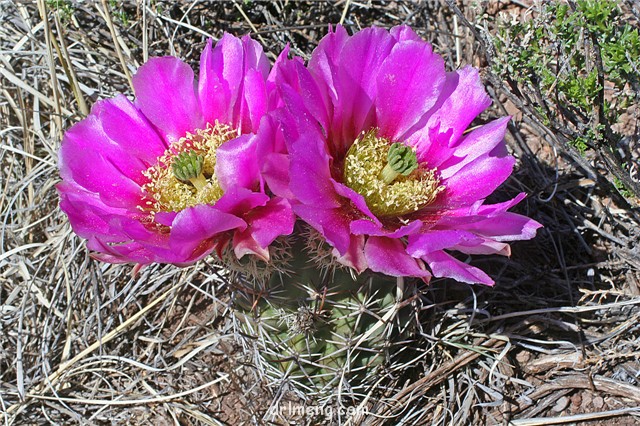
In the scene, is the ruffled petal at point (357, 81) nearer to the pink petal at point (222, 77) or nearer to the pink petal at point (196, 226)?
the pink petal at point (222, 77)

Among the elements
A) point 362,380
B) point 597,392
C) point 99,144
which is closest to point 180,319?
point 362,380

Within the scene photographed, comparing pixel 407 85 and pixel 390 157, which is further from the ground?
pixel 407 85

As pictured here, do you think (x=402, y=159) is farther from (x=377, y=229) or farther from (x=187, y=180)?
(x=187, y=180)

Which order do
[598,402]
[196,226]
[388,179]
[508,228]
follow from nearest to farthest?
1. [196,226]
2. [508,228]
3. [388,179]
4. [598,402]

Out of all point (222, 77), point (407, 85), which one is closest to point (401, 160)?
point (407, 85)

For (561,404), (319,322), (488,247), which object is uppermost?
(488,247)

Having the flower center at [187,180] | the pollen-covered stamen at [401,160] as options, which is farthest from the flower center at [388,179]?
the flower center at [187,180]

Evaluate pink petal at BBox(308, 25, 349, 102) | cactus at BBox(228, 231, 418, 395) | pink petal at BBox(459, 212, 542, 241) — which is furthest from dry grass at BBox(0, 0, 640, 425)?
pink petal at BBox(308, 25, 349, 102)
